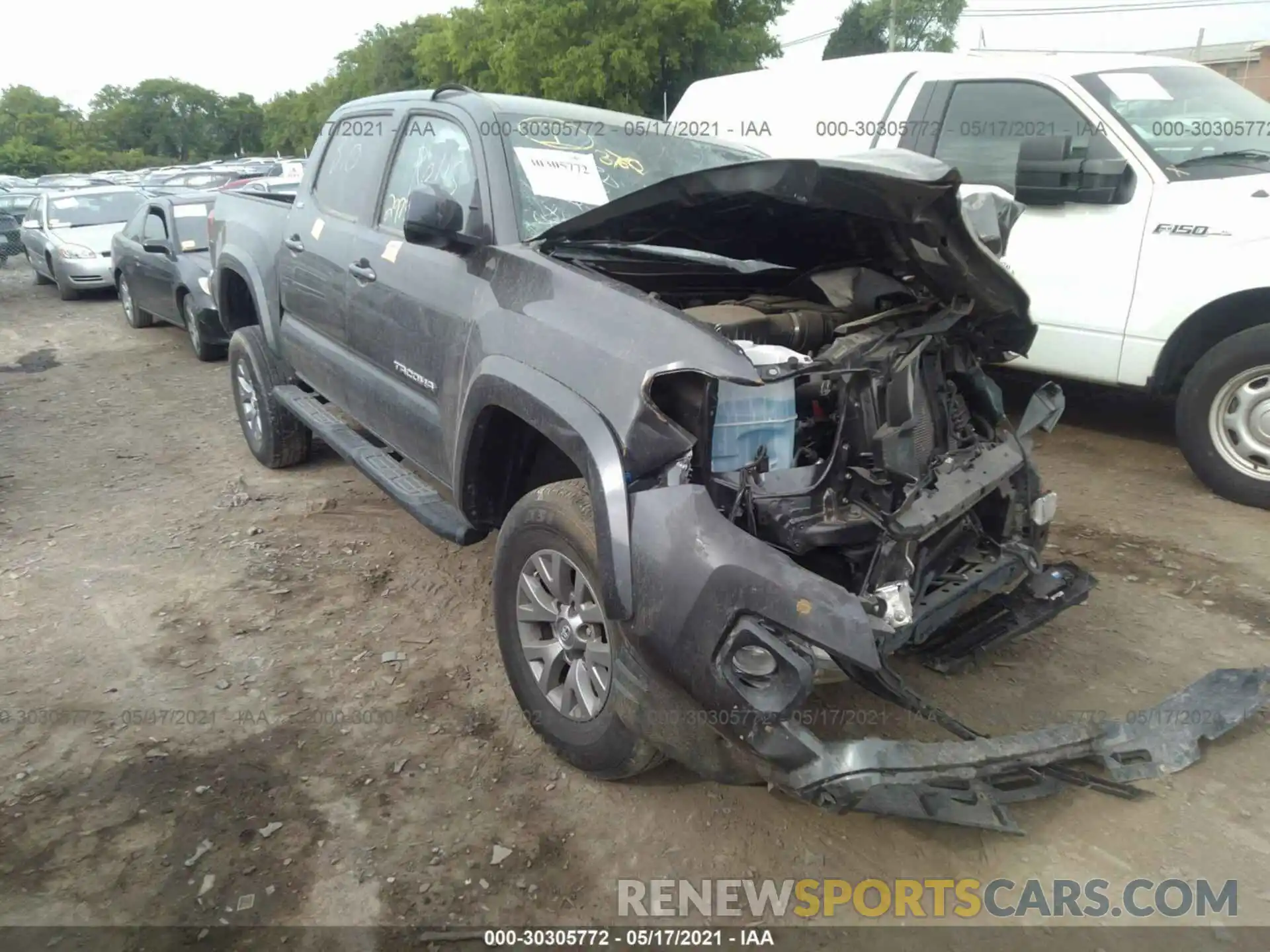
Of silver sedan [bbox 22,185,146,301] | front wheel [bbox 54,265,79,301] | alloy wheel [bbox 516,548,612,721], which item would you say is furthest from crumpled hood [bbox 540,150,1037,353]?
front wheel [bbox 54,265,79,301]

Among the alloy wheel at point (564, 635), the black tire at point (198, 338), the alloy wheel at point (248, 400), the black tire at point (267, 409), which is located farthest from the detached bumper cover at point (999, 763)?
the black tire at point (198, 338)

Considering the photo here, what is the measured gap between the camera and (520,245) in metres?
3.14

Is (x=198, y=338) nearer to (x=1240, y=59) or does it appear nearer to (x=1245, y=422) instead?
(x=1245, y=422)

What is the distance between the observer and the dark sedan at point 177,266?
871 cm

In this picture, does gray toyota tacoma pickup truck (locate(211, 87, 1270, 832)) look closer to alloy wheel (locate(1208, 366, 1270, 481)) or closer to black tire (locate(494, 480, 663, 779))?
black tire (locate(494, 480, 663, 779))

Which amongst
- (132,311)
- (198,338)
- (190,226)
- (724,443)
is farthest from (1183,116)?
(132,311)

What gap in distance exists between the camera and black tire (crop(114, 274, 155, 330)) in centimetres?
1059

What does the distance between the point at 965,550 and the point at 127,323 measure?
443 inches

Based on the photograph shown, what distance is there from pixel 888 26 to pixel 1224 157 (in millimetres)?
42216

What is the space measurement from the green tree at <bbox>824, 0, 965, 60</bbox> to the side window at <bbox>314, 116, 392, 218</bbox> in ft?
131

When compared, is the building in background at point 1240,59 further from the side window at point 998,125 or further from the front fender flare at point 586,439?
the front fender flare at point 586,439

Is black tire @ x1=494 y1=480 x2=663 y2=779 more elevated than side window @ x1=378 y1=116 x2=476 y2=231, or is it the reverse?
side window @ x1=378 y1=116 x2=476 y2=231

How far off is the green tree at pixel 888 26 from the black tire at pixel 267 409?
131 feet

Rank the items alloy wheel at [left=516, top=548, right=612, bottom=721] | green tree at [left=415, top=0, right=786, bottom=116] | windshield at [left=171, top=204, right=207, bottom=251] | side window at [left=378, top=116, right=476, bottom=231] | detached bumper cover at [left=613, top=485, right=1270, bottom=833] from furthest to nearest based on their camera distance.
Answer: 1. green tree at [left=415, top=0, right=786, bottom=116]
2. windshield at [left=171, top=204, right=207, bottom=251]
3. side window at [left=378, top=116, right=476, bottom=231]
4. alloy wheel at [left=516, top=548, right=612, bottom=721]
5. detached bumper cover at [left=613, top=485, right=1270, bottom=833]
